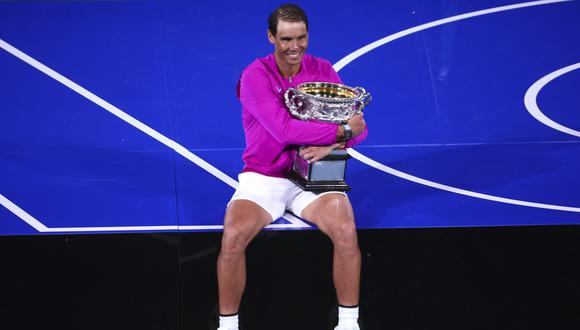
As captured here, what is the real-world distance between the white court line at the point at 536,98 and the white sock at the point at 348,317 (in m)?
2.80

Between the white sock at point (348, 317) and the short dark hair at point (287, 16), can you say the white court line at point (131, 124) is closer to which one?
the white sock at point (348, 317)

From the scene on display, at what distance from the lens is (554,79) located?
6188mm

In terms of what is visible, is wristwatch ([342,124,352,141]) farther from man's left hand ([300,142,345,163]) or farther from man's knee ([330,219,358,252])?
man's knee ([330,219,358,252])

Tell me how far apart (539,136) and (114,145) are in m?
3.08

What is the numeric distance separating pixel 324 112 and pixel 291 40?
403 mm

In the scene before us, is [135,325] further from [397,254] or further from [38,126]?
[38,126]

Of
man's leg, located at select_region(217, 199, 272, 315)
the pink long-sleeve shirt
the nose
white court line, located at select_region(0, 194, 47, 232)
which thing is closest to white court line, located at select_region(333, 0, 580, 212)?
the pink long-sleeve shirt

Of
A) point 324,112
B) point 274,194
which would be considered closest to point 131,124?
point 274,194

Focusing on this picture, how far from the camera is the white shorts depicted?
4.00m

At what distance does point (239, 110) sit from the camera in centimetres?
592

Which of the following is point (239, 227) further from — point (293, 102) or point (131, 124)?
point (131, 124)

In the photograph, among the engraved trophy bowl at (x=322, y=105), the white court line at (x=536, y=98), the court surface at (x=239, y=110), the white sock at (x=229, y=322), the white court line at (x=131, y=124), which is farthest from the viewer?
the white court line at (x=536, y=98)

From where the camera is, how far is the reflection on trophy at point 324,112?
3.83 meters

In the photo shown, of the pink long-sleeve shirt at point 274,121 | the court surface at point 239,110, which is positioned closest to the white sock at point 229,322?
the court surface at point 239,110
